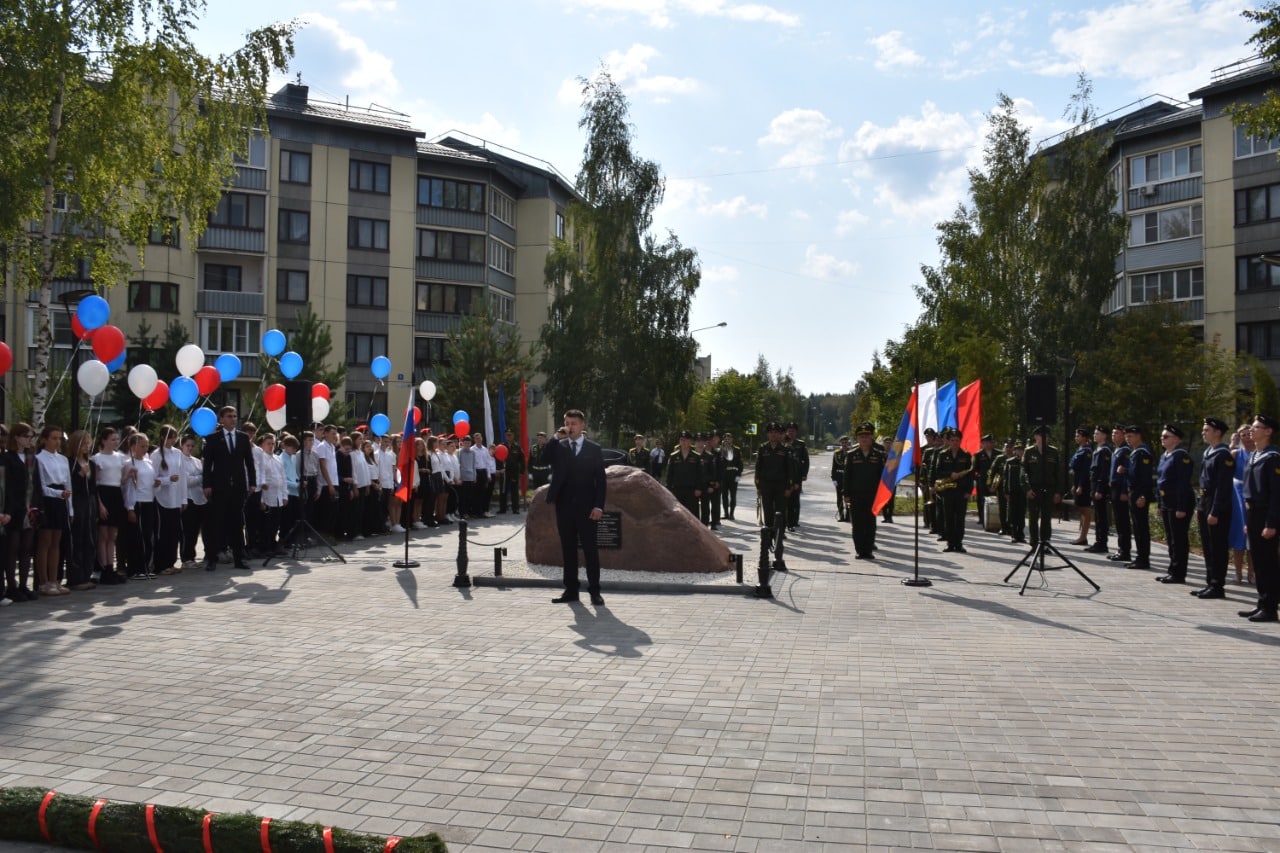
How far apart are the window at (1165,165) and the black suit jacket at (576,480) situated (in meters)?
45.1

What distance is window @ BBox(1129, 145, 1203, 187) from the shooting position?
4653 cm

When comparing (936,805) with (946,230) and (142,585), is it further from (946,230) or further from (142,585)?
(946,230)

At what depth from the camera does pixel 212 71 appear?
2141cm

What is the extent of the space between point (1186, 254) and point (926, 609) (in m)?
43.8

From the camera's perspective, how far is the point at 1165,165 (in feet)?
157

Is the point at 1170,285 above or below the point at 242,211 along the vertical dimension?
below

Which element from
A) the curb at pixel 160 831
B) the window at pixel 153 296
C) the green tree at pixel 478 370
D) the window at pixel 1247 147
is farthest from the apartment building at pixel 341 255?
the curb at pixel 160 831

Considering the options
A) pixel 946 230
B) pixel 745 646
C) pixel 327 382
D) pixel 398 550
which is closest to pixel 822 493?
pixel 946 230

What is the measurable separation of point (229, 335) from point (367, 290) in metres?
7.54

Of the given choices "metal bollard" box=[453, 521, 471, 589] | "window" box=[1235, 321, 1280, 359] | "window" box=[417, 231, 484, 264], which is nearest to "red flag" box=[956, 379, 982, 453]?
"metal bollard" box=[453, 521, 471, 589]

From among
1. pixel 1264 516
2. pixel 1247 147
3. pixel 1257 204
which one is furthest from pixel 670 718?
pixel 1247 147

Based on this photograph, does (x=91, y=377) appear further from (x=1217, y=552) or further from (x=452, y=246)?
(x=452, y=246)

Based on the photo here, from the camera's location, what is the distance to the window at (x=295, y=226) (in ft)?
161

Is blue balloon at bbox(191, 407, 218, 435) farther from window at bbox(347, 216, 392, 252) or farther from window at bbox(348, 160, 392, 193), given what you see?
window at bbox(348, 160, 392, 193)
